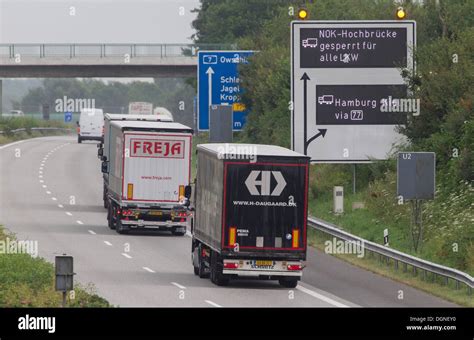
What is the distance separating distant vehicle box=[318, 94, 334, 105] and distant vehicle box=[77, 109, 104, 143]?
2249 inches

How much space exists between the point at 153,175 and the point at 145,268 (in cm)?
869

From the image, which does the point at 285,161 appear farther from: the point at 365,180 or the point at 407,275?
the point at 365,180

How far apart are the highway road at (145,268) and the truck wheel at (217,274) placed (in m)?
0.30

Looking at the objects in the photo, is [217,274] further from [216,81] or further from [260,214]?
[216,81]

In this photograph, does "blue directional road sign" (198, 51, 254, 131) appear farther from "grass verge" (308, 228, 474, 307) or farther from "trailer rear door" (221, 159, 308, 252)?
"trailer rear door" (221, 159, 308, 252)

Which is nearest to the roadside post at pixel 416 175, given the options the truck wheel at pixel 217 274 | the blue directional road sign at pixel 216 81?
the truck wheel at pixel 217 274

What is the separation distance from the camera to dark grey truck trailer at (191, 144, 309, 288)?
112ft

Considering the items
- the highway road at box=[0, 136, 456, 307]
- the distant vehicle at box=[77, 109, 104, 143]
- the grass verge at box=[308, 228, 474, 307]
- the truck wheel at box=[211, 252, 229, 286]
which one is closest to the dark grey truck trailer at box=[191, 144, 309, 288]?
the truck wheel at box=[211, 252, 229, 286]

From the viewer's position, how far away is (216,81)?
5975cm

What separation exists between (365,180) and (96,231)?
35.3 ft

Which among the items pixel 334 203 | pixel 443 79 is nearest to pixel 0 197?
pixel 334 203

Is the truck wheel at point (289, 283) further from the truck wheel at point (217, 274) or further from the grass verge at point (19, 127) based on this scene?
the grass verge at point (19, 127)

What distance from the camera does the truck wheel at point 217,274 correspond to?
3459 centimetres

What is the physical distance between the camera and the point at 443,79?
154 ft
